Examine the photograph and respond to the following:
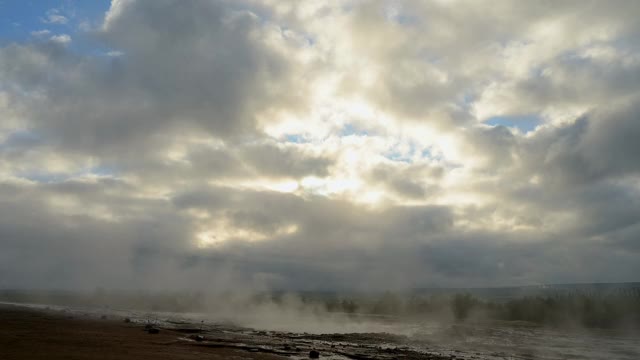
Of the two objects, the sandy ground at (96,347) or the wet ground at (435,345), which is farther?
the wet ground at (435,345)

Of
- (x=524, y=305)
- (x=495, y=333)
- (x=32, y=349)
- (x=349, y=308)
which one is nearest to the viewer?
(x=32, y=349)

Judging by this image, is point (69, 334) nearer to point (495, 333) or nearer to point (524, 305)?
point (495, 333)

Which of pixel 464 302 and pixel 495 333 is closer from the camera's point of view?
pixel 495 333

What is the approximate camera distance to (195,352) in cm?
3747

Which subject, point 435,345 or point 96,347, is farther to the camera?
point 435,345

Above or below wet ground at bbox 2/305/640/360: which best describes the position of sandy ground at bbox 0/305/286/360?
above

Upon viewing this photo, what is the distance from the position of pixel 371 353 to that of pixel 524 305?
82.2m

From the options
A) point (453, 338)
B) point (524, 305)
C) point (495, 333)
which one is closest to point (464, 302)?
point (524, 305)

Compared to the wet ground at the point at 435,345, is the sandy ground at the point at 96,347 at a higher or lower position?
higher

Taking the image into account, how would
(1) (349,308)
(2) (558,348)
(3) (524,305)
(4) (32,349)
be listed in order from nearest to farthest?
(4) (32,349) → (2) (558,348) → (3) (524,305) → (1) (349,308)

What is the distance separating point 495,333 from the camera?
7112 cm

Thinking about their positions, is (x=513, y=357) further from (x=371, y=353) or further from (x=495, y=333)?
(x=495, y=333)

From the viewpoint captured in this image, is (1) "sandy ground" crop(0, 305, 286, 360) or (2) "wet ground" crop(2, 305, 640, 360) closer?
(1) "sandy ground" crop(0, 305, 286, 360)

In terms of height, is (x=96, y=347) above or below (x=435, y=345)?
above
